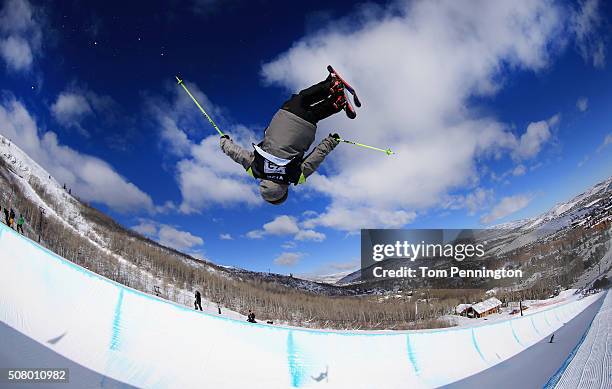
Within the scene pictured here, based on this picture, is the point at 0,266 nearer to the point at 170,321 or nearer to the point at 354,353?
the point at 170,321

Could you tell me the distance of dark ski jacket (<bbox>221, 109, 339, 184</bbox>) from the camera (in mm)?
4109

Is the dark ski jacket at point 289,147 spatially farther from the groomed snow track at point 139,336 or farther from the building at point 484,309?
the building at point 484,309

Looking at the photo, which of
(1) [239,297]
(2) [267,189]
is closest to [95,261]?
(1) [239,297]

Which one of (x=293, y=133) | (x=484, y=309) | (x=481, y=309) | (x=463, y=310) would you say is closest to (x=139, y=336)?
(x=293, y=133)

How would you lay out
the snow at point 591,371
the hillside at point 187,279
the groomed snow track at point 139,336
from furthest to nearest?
the hillside at point 187,279 → the groomed snow track at point 139,336 → the snow at point 591,371

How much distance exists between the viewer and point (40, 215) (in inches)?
3561

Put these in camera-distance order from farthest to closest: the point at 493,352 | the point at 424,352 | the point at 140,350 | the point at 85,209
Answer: the point at 85,209
the point at 493,352
the point at 424,352
the point at 140,350

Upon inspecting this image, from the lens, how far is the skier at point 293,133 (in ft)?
13.5

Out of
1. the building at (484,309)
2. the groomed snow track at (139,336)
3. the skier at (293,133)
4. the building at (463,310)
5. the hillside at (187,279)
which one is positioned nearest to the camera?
the groomed snow track at (139,336)

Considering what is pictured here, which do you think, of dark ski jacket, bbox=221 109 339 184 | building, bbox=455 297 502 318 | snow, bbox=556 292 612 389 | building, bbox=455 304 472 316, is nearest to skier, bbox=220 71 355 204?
dark ski jacket, bbox=221 109 339 184

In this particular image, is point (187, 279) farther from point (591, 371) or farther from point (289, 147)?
point (591, 371)

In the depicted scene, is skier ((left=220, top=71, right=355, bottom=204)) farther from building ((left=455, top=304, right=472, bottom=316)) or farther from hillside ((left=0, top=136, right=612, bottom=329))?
building ((left=455, top=304, right=472, bottom=316))

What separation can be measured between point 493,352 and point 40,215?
11324 centimetres

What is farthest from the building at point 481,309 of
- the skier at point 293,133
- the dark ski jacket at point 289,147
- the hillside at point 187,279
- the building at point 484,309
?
the skier at point 293,133
